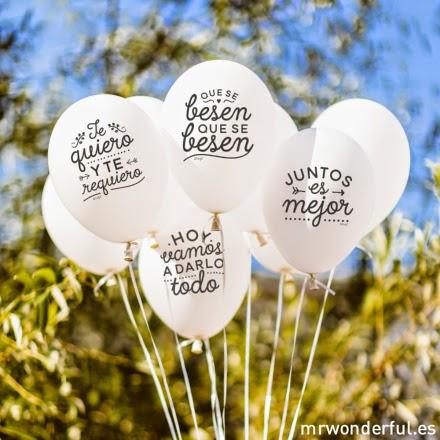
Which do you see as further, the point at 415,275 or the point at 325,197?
the point at 415,275

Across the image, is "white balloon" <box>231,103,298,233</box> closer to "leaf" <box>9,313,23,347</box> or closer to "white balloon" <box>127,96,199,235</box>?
"white balloon" <box>127,96,199,235</box>

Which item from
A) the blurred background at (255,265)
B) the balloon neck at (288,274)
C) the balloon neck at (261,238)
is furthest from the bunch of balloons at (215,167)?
the blurred background at (255,265)

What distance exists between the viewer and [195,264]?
187cm

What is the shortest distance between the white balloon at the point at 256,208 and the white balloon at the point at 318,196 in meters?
0.14

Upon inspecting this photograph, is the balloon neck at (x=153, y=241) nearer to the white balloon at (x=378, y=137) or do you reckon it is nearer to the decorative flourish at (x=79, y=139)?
the decorative flourish at (x=79, y=139)

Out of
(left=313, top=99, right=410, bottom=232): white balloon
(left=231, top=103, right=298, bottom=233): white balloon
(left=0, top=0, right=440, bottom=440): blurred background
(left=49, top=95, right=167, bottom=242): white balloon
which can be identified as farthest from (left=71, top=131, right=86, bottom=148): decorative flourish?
(left=0, top=0, right=440, bottom=440): blurred background

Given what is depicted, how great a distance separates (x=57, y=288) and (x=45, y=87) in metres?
1.05

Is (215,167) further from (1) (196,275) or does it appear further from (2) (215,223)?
(1) (196,275)

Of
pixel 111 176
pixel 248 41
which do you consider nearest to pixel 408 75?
pixel 248 41

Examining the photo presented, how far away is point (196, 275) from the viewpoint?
1875 mm

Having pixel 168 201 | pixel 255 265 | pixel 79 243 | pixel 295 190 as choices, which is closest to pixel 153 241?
pixel 168 201

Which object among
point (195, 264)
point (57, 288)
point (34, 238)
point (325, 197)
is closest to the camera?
point (325, 197)

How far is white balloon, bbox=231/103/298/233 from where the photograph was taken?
1.89 m

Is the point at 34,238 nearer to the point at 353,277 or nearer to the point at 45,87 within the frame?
the point at 45,87
